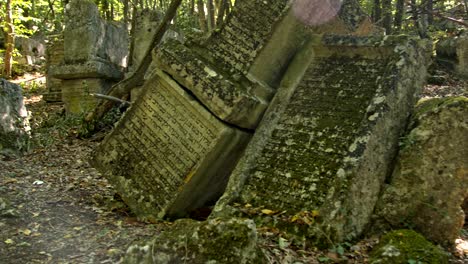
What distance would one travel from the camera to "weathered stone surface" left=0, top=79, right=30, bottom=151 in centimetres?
636

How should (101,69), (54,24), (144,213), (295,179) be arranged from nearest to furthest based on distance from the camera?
(295,179), (144,213), (101,69), (54,24)

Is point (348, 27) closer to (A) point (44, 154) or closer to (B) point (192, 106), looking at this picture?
(B) point (192, 106)

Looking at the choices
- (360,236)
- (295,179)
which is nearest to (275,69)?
(295,179)

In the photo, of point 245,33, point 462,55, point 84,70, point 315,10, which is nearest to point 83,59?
point 84,70

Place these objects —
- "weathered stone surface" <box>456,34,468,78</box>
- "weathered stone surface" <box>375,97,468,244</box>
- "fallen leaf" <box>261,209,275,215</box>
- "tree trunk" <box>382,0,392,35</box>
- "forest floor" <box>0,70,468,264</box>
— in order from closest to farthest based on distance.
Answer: "forest floor" <box>0,70,468,264</box> → "weathered stone surface" <box>375,97,468,244</box> → "fallen leaf" <box>261,209,275,215</box> → "weathered stone surface" <box>456,34,468,78</box> → "tree trunk" <box>382,0,392,35</box>

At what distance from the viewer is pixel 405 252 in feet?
9.78

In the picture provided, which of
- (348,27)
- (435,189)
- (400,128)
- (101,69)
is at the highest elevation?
(348,27)

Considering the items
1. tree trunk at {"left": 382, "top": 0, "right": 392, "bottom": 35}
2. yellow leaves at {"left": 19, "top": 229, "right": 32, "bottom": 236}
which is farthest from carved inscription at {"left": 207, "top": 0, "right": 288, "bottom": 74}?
tree trunk at {"left": 382, "top": 0, "right": 392, "bottom": 35}

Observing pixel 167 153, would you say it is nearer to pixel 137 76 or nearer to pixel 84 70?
pixel 137 76

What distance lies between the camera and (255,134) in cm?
441

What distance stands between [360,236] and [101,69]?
6.88 meters

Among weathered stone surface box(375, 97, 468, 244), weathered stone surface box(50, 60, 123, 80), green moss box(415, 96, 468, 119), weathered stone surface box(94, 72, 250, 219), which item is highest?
green moss box(415, 96, 468, 119)

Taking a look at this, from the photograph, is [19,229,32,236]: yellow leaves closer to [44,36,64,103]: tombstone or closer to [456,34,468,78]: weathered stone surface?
[44,36,64,103]: tombstone

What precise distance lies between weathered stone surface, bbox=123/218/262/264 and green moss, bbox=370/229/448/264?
3.12 feet
